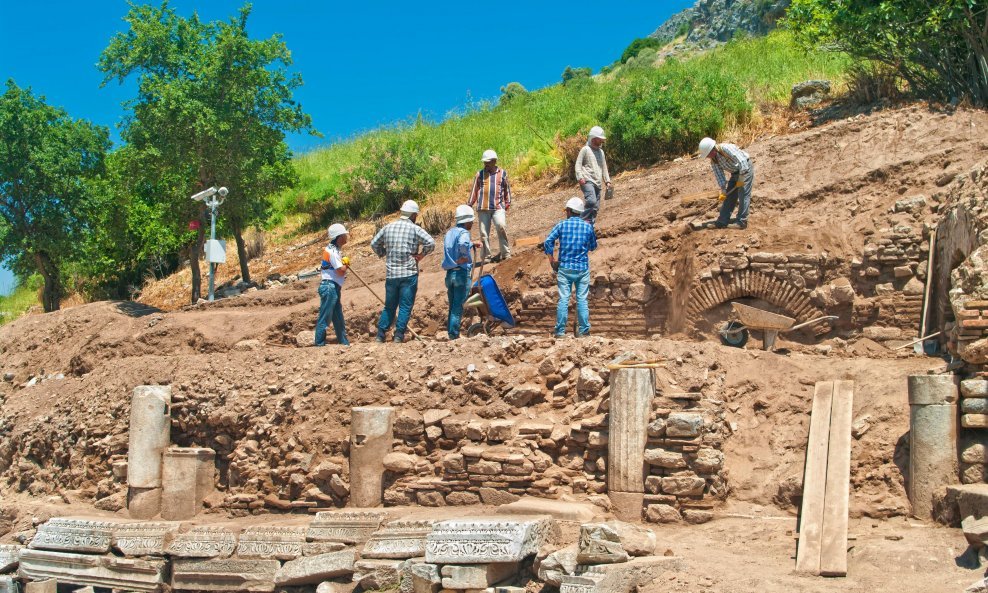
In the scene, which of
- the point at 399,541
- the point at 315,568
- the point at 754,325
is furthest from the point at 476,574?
the point at 754,325

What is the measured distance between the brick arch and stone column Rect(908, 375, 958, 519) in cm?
350

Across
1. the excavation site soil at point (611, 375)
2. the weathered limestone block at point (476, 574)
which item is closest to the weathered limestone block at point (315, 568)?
the excavation site soil at point (611, 375)

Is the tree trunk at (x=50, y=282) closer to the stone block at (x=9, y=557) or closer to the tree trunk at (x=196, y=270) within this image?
the tree trunk at (x=196, y=270)

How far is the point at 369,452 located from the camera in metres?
10.2

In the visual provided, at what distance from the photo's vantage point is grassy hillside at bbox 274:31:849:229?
60.7 feet

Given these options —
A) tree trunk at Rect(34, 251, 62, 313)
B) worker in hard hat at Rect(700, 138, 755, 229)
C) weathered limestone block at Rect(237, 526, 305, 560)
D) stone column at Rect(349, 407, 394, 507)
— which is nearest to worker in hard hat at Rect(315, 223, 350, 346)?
stone column at Rect(349, 407, 394, 507)

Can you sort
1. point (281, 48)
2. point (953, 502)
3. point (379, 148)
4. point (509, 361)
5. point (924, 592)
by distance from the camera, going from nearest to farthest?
point (924, 592)
point (953, 502)
point (509, 361)
point (281, 48)
point (379, 148)

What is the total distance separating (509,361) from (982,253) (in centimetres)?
441

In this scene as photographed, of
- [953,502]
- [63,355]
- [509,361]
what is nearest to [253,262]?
[63,355]

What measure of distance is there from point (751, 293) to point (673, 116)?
7.21m

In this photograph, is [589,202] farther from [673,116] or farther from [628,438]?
[673,116]

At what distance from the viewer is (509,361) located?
10570 millimetres

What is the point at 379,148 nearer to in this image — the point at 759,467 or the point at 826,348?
the point at 826,348

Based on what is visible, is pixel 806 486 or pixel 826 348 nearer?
pixel 806 486
